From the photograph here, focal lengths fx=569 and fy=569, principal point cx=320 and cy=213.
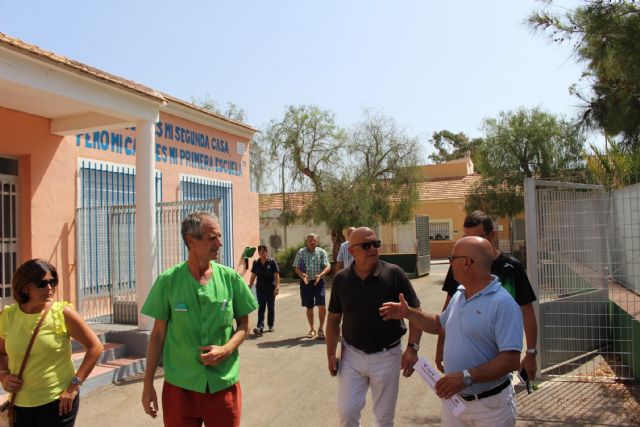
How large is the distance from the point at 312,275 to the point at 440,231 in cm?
2603

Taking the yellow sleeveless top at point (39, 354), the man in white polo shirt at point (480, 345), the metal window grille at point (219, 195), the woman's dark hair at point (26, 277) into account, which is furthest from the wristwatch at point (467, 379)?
the metal window grille at point (219, 195)

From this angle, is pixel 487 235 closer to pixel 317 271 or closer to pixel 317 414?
pixel 317 414

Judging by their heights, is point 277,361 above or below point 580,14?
below

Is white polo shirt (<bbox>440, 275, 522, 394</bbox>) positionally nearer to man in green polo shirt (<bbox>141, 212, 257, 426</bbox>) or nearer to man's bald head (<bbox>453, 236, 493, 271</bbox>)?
man's bald head (<bbox>453, 236, 493, 271</bbox>)

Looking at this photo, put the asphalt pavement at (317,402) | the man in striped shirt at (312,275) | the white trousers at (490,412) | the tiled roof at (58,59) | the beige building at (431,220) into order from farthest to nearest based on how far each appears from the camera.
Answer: the beige building at (431,220) → the man in striped shirt at (312,275) → the tiled roof at (58,59) → the asphalt pavement at (317,402) → the white trousers at (490,412)

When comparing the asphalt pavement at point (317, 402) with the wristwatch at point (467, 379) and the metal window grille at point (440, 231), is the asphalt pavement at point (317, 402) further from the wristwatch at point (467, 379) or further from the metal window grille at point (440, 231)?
the metal window grille at point (440, 231)

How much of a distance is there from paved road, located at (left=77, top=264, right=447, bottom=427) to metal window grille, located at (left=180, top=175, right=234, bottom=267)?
3964mm

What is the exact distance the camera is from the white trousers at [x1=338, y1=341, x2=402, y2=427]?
3.94m

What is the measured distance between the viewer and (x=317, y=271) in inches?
376

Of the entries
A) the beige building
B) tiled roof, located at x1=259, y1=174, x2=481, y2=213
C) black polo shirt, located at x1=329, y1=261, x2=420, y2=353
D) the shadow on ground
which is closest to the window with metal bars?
the shadow on ground

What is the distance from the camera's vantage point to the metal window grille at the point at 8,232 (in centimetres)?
831

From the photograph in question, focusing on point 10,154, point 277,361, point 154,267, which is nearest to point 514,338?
point 277,361

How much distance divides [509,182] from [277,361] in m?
16.4

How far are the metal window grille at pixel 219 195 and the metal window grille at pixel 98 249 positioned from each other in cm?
237
